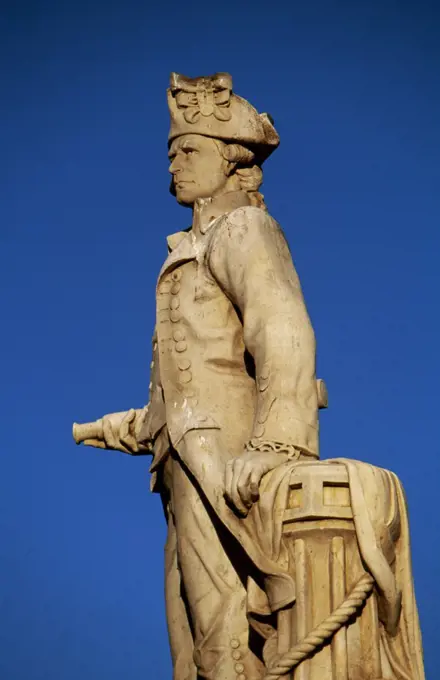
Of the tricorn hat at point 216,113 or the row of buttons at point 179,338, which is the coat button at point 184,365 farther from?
the tricorn hat at point 216,113

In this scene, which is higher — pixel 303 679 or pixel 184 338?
pixel 184 338

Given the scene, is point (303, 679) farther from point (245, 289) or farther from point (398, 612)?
point (245, 289)

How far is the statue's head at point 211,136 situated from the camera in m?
10.1

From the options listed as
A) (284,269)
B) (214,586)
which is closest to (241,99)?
(284,269)

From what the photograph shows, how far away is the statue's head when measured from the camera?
10.1 metres

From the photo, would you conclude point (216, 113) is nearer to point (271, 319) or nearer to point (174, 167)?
point (174, 167)

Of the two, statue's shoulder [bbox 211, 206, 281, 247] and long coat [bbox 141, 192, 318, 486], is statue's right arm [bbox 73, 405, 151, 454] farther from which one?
statue's shoulder [bbox 211, 206, 281, 247]

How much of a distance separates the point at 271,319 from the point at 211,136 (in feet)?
4.64

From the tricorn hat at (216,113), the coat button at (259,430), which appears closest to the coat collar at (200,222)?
the tricorn hat at (216,113)

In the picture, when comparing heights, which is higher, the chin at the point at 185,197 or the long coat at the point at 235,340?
the chin at the point at 185,197

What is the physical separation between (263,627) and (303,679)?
0.45m

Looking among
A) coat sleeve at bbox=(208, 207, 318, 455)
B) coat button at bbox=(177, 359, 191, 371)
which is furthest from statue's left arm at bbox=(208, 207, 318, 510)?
coat button at bbox=(177, 359, 191, 371)

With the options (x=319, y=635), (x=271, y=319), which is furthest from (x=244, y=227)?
(x=319, y=635)

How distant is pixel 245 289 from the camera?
9398 mm
